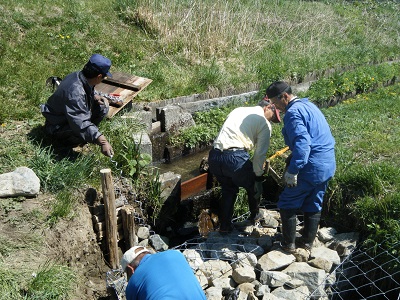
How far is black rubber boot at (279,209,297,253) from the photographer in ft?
18.6

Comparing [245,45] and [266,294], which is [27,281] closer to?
[266,294]

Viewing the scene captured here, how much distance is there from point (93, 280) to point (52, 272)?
895 millimetres

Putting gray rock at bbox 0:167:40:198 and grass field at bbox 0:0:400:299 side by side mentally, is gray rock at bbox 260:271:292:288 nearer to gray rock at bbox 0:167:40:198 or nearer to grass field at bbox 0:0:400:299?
grass field at bbox 0:0:400:299

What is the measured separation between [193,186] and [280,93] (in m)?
2.84

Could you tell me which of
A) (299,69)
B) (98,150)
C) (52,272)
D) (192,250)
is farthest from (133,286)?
(299,69)

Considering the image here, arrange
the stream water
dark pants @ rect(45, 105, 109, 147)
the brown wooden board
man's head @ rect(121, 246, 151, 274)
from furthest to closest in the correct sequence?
the stream water
the brown wooden board
dark pants @ rect(45, 105, 109, 147)
man's head @ rect(121, 246, 151, 274)

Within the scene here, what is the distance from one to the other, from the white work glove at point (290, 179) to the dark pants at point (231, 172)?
2.72ft

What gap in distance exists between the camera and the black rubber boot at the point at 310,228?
577cm

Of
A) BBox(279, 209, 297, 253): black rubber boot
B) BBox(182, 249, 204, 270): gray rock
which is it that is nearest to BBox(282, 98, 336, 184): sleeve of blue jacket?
BBox(279, 209, 297, 253): black rubber boot

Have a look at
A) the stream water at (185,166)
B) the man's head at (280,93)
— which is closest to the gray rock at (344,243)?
the man's head at (280,93)

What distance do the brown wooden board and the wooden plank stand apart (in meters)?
1.71

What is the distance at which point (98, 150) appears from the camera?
709cm

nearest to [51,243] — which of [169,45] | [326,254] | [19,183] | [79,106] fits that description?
[19,183]

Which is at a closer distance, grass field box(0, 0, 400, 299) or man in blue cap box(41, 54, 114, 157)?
grass field box(0, 0, 400, 299)
